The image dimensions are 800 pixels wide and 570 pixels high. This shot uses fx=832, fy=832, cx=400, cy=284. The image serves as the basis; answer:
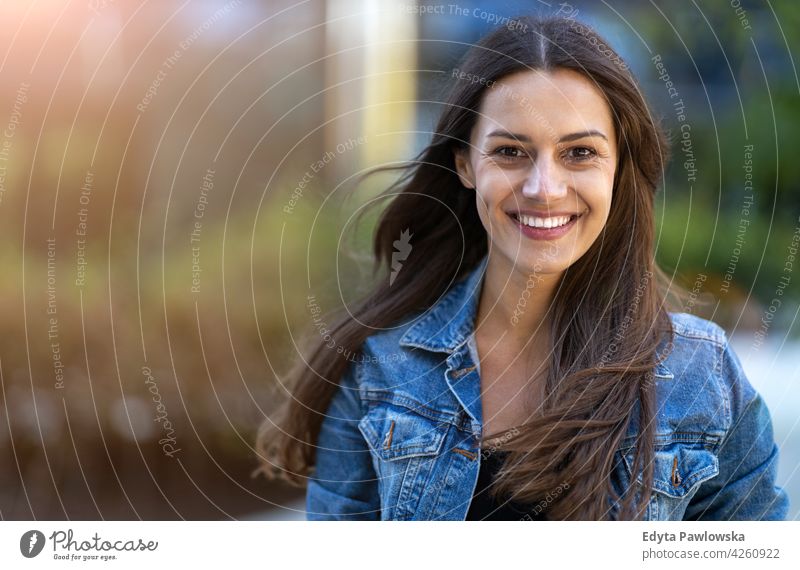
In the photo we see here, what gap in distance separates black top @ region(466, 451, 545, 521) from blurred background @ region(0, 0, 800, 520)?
0.35m

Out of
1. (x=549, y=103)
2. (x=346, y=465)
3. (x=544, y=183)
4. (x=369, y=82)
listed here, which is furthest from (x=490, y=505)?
(x=369, y=82)

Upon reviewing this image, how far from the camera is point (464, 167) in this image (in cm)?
124

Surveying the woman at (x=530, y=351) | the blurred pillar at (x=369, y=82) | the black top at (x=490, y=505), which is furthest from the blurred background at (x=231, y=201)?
the black top at (x=490, y=505)

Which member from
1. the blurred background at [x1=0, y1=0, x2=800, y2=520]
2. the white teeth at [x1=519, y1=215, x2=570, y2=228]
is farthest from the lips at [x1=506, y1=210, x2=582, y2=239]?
the blurred background at [x1=0, y1=0, x2=800, y2=520]

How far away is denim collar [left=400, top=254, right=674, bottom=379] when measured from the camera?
1.30 m

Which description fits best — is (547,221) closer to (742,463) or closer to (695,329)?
(695,329)

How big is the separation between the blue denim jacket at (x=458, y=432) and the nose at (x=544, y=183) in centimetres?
16

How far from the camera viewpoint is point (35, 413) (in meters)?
1.63

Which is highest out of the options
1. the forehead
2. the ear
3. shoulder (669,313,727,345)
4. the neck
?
the forehead

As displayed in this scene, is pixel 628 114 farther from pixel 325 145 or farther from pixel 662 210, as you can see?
pixel 325 145

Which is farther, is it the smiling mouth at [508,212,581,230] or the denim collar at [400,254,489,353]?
the denim collar at [400,254,489,353]

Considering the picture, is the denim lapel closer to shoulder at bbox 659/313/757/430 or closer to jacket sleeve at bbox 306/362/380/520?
jacket sleeve at bbox 306/362/380/520

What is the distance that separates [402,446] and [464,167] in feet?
1.42
